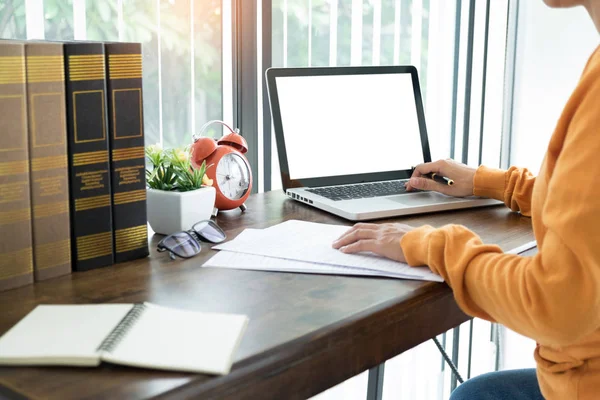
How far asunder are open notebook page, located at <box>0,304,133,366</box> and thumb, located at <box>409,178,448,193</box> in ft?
2.72

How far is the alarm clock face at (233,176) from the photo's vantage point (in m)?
1.42

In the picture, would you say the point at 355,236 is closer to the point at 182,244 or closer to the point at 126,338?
the point at 182,244

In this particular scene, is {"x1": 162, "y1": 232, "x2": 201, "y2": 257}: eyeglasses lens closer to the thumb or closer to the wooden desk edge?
the wooden desk edge

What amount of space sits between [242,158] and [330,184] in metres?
0.23

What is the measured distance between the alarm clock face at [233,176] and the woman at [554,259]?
0.36m

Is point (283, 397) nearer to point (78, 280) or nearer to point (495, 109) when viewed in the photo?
point (78, 280)

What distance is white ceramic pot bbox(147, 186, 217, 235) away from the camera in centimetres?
122

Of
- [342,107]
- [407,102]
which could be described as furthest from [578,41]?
[342,107]

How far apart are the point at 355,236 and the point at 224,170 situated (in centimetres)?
40

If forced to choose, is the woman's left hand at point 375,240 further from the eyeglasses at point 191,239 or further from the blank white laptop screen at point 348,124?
the blank white laptop screen at point 348,124

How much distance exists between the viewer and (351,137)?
5.39 ft

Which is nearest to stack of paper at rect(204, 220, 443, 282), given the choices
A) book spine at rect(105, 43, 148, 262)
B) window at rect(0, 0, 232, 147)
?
book spine at rect(105, 43, 148, 262)

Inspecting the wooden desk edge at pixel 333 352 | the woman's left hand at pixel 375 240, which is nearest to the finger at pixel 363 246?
the woman's left hand at pixel 375 240

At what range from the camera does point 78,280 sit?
99 centimetres
